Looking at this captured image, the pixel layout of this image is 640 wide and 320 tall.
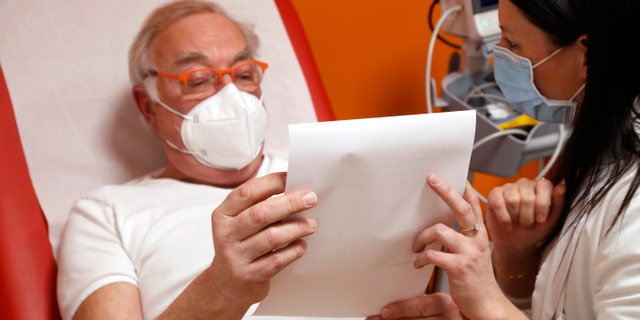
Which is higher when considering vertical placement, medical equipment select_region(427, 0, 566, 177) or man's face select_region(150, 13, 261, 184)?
man's face select_region(150, 13, 261, 184)

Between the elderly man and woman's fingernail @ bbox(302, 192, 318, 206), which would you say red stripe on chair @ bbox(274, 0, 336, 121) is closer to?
the elderly man

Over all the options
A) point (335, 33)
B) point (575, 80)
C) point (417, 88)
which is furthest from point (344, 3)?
point (575, 80)

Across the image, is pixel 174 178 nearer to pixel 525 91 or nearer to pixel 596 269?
pixel 525 91

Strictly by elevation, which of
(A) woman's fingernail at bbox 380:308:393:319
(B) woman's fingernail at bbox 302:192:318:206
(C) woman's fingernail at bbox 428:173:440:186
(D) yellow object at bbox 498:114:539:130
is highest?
(B) woman's fingernail at bbox 302:192:318:206

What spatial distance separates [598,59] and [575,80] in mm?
173

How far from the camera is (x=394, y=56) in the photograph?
90.9 inches

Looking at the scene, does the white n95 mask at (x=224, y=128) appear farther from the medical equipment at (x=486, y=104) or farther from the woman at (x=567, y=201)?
the medical equipment at (x=486, y=104)

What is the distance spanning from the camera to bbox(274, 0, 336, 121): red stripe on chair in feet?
5.75

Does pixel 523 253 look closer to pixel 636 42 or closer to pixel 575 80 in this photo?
pixel 575 80

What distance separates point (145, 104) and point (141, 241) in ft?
1.23

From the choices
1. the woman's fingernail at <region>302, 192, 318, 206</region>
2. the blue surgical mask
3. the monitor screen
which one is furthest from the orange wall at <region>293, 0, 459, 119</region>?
the woman's fingernail at <region>302, 192, 318, 206</region>

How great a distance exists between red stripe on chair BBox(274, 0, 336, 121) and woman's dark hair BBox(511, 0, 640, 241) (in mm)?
778

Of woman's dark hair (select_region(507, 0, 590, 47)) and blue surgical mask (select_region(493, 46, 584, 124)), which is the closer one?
woman's dark hair (select_region(507, 0, 590, 47))

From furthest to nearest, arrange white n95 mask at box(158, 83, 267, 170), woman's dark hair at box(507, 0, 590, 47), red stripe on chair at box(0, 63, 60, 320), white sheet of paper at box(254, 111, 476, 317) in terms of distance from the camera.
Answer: white n95 mask at box(158, 83, 267, 170) → red stripe on chair at box(0, 63, 60, 320) → woman's dark hair at box(507, 0, 590, 47) → white sheet of paper at box(254, 111, 476, 317)
